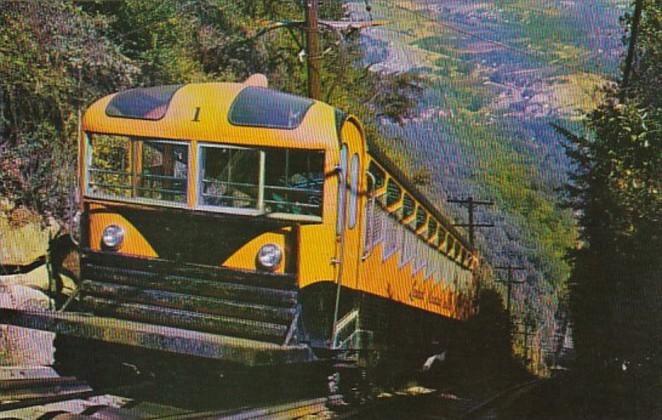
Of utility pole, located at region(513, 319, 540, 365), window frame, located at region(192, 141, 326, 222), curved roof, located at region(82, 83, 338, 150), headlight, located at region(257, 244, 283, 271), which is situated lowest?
utility pole, located at region(513, 319, 540, 365)

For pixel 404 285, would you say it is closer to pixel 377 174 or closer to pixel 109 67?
pixel 377 174

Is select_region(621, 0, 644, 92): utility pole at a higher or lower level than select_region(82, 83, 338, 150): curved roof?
higher

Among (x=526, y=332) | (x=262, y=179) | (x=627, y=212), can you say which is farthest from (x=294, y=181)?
(x=526, y=332)

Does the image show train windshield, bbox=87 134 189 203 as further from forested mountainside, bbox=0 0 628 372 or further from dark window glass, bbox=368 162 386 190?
dark window glass, bbox=368 162 386 190

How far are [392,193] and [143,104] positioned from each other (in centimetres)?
145

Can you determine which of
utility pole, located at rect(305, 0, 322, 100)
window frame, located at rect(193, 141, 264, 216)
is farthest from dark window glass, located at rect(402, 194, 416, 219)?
window frame, located at rect(193, 141, 264, 216)

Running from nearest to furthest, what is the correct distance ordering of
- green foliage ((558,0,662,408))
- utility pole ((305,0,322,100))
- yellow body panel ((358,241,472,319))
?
green foliage ((558,0,662,408))
yellow body panel ((358,241,472,319))
utility pole ((305,0,322,100))

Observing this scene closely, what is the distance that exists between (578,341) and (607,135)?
162 centimetres

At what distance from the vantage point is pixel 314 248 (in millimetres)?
3875

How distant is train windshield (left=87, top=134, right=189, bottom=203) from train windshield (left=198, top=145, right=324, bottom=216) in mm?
129

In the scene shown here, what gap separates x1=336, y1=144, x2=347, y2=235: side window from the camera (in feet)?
12.9

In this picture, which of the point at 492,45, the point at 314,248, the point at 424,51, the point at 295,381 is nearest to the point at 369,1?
the point at 424,51

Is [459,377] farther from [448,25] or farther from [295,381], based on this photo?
[448,25]

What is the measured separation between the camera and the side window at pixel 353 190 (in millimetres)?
4078
